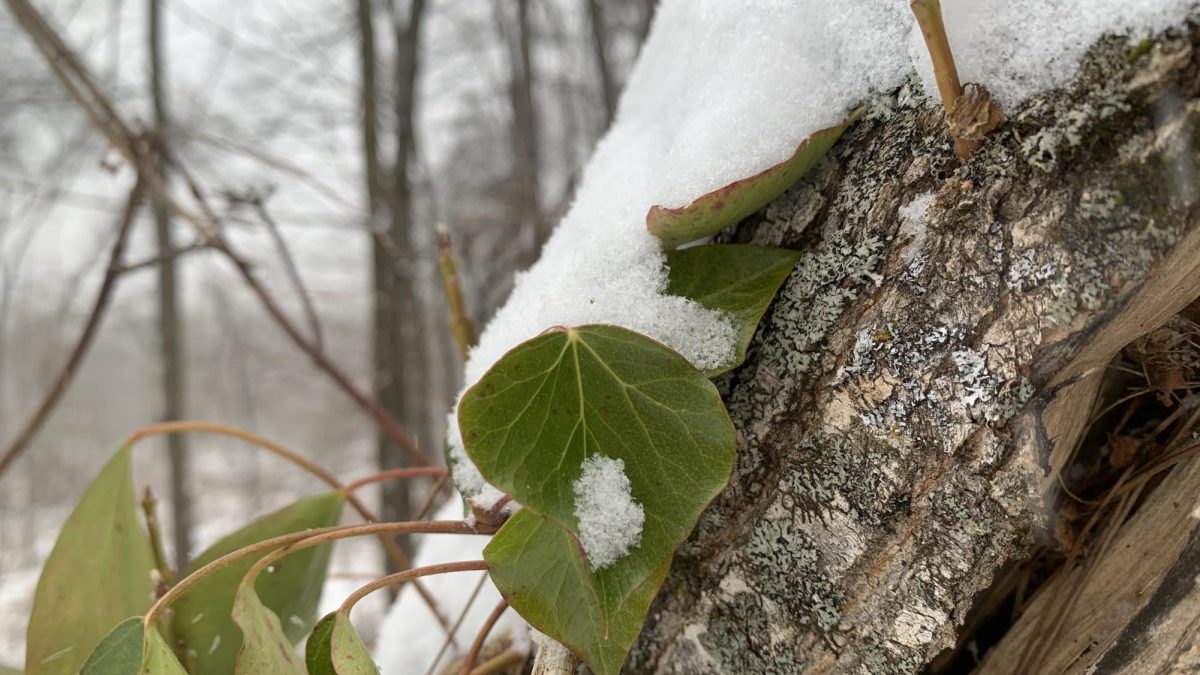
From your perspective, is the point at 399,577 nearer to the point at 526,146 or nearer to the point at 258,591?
the point at 258,591

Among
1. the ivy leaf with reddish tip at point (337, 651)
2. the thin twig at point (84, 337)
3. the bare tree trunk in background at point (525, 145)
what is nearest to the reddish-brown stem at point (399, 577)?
the ivy leaf with reddish tip at point (337, 651)

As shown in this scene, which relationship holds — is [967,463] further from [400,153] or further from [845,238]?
[400,153]

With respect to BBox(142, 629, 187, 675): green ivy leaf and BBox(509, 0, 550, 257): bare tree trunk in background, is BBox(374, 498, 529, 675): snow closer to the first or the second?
BBox(142, 629, 187, 675): green ivy leaf

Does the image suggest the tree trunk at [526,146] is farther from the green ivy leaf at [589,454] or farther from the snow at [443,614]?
the green ivy leaf at [589,454]

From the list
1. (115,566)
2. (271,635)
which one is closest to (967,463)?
(271,635)

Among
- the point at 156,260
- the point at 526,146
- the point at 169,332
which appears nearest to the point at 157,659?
the point at 156,260

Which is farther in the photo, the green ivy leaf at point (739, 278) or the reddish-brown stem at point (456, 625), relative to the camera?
the reddish-brown stem at point (456, 625)
